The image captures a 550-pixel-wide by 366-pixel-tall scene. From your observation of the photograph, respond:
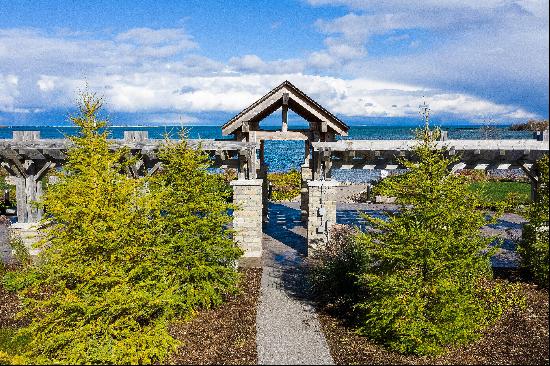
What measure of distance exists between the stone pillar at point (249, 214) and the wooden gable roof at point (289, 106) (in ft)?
7.36

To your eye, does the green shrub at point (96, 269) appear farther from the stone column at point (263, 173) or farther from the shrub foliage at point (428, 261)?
the stone column at point (263, 173)

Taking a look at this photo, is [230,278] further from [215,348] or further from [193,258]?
[215,348]

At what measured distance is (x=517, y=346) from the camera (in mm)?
9141

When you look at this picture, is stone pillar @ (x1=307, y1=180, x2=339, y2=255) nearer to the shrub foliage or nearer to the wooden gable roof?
the wooden gable roof

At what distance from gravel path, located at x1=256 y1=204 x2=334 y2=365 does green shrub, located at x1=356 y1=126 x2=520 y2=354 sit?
5.31 feet

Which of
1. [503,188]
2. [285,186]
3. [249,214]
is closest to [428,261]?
[249,214]

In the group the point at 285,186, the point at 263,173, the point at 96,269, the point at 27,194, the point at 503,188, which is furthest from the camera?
the point at 285,186

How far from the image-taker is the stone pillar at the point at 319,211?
1576cm

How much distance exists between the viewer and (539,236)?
10758 millimetres

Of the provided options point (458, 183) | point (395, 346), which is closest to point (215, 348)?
point (395, 346)

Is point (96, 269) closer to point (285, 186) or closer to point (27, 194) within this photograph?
point (27, 194)

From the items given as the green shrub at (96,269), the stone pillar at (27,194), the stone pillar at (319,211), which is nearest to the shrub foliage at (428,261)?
the green shrub at (96,269)

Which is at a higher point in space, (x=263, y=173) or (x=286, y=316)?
(x=263, y=173)

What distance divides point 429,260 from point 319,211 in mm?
6983
